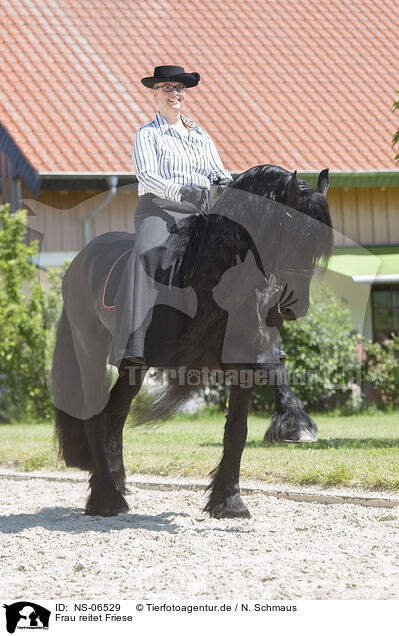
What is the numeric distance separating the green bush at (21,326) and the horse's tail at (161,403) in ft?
22.7

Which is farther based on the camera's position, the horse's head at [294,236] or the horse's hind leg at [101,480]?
the horse's hind leg at [101,480]

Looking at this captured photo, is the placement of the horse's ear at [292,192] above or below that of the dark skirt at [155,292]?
above

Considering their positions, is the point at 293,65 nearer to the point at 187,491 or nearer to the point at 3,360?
the point at 3,360

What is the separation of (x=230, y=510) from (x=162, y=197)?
208cm

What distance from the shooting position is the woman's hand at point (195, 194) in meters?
5.56

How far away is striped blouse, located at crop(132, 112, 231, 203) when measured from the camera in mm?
5832

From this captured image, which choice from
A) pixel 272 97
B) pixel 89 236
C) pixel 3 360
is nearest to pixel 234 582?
pixel 3 360

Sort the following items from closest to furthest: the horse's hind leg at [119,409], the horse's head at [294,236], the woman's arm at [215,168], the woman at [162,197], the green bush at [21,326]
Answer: the horse's head at [294,236] → the woman at [162,197] → the woman's arm at [215,168] → the horse's hind leg at [119,409] → the green bush at [21,326]

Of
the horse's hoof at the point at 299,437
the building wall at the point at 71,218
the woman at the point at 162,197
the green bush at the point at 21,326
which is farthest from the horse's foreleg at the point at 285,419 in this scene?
the building wall at the point at 71,218

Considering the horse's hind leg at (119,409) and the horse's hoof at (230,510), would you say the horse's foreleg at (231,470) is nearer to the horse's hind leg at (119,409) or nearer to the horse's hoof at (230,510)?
the horse's hoof at (230,510)

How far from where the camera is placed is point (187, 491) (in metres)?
7.21

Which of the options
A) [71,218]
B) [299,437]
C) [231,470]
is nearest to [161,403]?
[231,470]

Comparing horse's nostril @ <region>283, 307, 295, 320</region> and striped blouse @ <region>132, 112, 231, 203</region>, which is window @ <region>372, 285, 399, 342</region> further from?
horse's nostril @ <region>283, 307, 295, 320</region>

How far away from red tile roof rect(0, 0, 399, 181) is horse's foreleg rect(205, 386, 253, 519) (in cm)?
940
